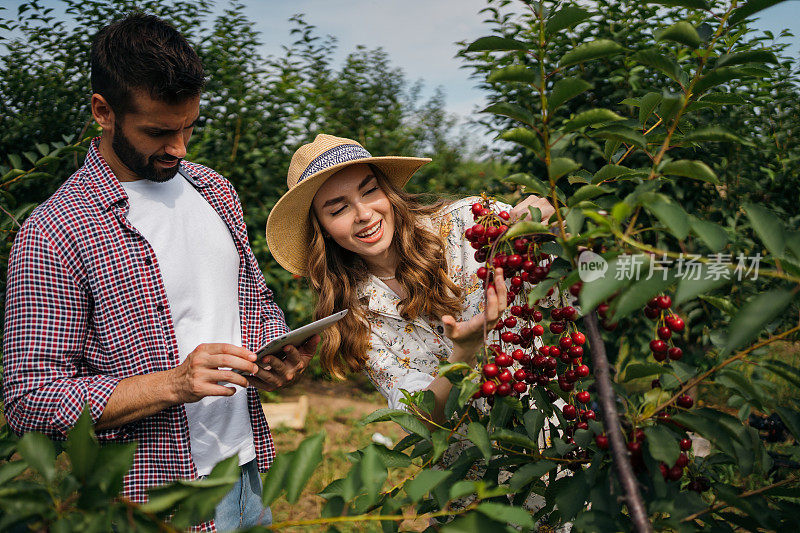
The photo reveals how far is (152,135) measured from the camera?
1762mm

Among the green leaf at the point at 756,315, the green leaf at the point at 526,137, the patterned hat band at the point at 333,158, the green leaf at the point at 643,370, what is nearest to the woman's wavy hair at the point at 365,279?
the patterned hat band at the point at 333,158

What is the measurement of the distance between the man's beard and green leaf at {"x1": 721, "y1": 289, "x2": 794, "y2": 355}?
65.2 inches

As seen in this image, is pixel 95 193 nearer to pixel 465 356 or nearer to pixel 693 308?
pixel 465 356

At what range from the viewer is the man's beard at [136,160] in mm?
1782

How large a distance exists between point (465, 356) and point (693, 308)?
2847mm

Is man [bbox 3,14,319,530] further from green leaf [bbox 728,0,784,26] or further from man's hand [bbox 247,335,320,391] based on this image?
green leaf [bbox 728,0,784,26]

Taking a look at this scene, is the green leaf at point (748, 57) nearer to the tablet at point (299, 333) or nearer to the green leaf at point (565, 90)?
the green leaf at point (565, 90)

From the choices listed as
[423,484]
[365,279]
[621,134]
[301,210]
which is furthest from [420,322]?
[423,484]

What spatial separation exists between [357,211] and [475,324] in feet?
2.92

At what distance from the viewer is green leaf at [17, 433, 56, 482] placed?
2.34 feet

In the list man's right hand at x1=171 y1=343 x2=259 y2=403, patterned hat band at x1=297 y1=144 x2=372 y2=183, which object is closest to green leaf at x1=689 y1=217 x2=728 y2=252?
man's right hand at x1=171 y1=343 x2=259 y2=403

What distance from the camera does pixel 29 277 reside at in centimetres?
155

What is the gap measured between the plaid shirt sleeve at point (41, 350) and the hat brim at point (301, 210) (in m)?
0.80

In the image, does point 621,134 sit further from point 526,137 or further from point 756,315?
point 756,315
